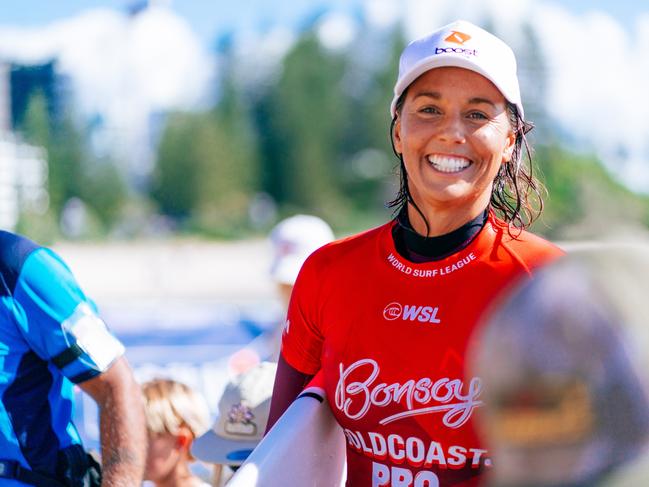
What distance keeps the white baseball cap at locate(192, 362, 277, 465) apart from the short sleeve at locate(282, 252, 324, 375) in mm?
789

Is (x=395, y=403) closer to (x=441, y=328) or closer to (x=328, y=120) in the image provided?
(x=441, y=328)

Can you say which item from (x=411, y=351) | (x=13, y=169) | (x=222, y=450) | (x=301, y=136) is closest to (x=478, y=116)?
(x=411, y=351)

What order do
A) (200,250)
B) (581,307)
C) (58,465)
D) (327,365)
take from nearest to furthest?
(581,307) → (327,365) → (58,465) → (200,250)

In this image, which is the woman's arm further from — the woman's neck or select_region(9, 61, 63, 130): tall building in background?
select_region(9, 61, 63, 130): tall building in background

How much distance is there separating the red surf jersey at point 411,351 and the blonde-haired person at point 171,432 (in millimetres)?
A: 1467

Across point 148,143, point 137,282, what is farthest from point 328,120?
point 137,282

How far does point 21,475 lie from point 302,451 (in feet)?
2.33

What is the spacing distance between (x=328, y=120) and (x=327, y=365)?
52268mm

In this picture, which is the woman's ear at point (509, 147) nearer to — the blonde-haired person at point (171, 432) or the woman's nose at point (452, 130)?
the woman's nose at point (452, 130)

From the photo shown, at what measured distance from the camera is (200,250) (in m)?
36.2

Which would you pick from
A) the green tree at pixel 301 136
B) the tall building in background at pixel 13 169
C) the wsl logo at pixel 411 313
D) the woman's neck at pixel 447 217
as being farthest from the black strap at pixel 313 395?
the green tree at pixel 301 136

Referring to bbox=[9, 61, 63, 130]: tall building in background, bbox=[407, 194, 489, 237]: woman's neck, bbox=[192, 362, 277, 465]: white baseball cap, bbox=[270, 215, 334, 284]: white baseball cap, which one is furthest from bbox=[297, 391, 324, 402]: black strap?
bbox=[9, 61, 63, 130]: tall building in background

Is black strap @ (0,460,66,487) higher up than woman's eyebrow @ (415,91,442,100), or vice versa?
woman's eyebrow @ (415,91,442,100)

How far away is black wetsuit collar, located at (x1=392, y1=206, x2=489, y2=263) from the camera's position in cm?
164
